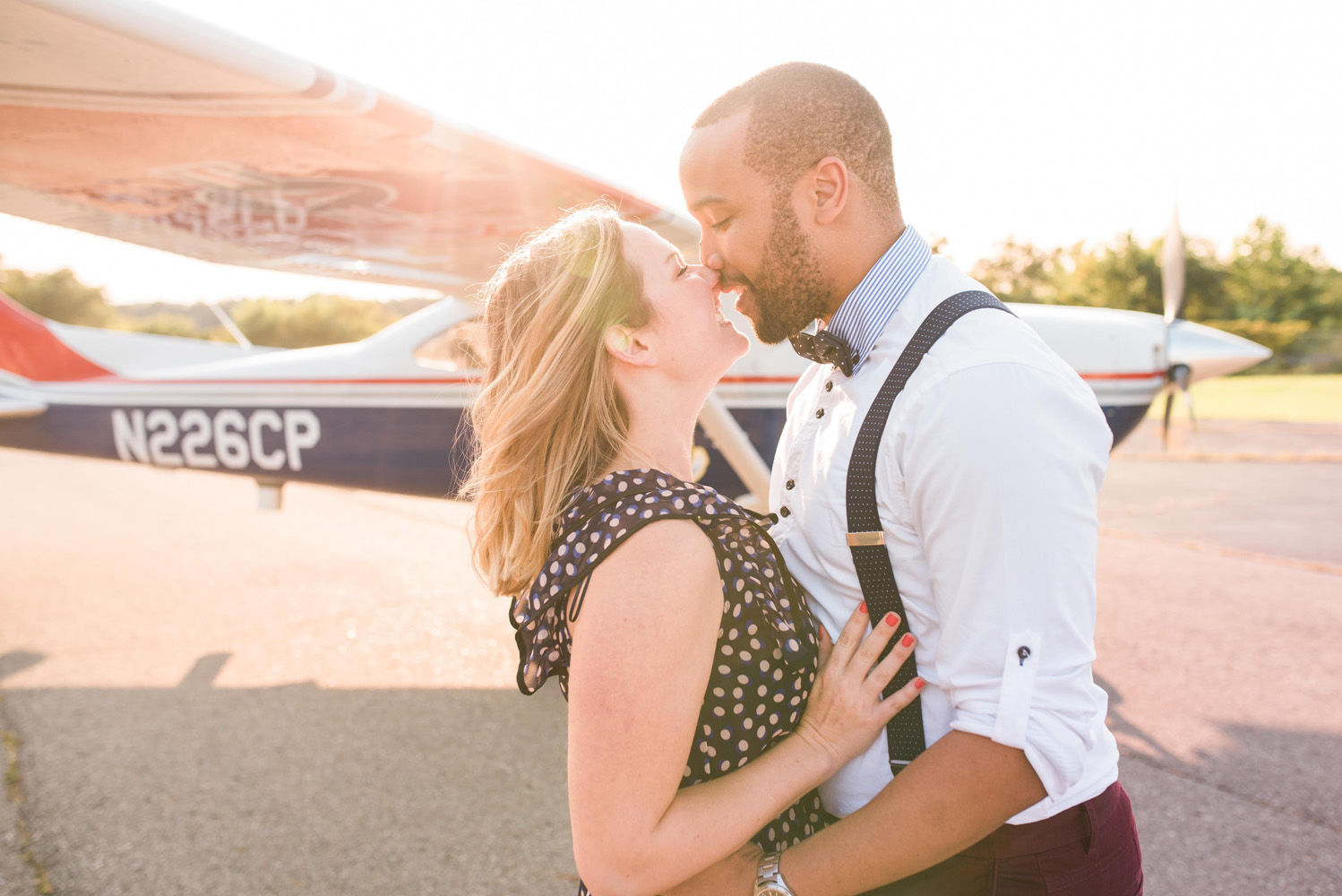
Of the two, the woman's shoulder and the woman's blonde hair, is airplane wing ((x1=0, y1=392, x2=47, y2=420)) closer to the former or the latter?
the woman's blonde hair

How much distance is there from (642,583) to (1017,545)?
1.50 ft

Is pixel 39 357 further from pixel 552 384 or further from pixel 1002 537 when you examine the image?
pixel 1002 537

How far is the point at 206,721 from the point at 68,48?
3078mm

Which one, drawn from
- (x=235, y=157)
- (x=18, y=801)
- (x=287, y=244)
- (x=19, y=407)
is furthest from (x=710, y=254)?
(x=19, y=407)

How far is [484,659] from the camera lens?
184 inches

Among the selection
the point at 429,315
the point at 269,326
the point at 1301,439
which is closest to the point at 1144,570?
the point at 429,315

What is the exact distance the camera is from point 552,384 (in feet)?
3.90

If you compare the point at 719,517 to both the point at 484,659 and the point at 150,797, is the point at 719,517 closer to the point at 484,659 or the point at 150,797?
the point at 150,797

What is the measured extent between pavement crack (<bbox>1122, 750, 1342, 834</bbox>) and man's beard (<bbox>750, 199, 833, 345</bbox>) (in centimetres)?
300

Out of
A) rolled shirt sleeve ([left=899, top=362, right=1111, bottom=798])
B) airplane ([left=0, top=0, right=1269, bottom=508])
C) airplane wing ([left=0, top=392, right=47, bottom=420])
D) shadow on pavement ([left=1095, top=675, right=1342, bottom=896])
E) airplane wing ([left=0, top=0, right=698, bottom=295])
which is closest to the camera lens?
rolled shirt sleeve ([left=899, top=362, right=1111, bottom=798])

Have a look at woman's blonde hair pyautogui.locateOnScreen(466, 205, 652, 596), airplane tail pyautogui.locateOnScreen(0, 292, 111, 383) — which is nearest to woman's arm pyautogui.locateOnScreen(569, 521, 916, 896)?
woman's blonde hair pyautogui.locateOnScreen(466, 205, 652, 596)

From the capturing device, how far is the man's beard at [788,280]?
127cm

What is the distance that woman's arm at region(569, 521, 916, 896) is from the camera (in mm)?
993

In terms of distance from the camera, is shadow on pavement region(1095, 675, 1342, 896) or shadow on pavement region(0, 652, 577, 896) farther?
shadow on pavement region(0, 652, 577, 896)
